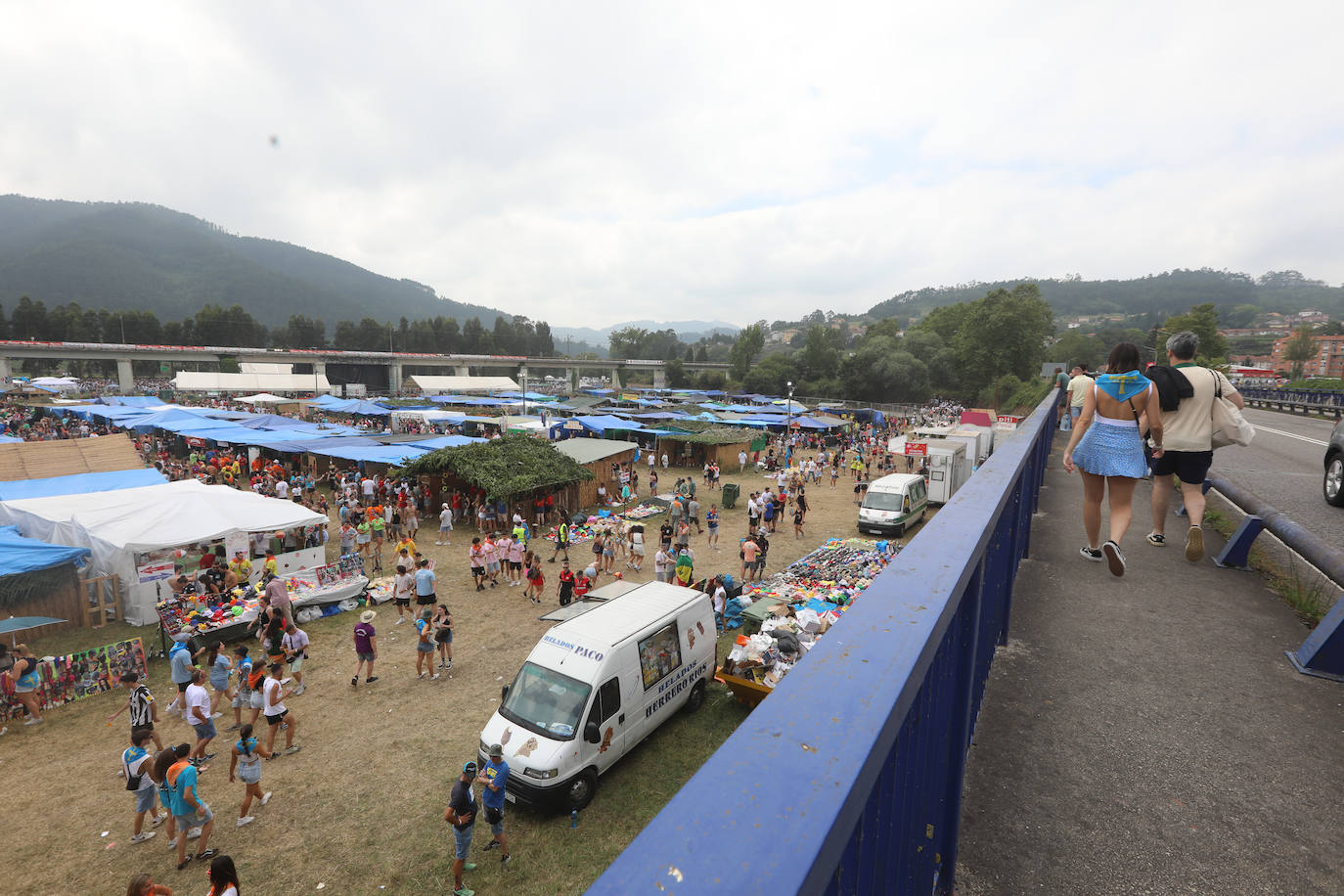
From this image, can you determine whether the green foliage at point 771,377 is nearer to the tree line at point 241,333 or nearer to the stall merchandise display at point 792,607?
the stall merchandise display at point 792,607

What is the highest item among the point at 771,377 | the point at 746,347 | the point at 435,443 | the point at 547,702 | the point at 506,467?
the point at 746,347

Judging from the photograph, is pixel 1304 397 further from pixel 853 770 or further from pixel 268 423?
pixel 268 423

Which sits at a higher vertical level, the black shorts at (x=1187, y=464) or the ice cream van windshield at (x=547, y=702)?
the black shorts at (x=1187, y=464)

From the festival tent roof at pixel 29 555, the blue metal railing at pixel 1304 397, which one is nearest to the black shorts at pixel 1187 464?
the festival tent roof at pixel 29 555

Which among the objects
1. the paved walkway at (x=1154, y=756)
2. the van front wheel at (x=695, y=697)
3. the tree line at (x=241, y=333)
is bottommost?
the van front wheel at (x=695, y=697)

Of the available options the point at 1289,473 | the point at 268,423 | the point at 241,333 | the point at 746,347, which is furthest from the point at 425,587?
the point at 241,333

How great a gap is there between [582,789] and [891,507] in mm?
15394

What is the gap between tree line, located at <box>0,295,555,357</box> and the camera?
307 ft

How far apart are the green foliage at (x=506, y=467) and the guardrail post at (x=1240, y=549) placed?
58.8ft

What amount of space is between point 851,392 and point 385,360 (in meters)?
73.2

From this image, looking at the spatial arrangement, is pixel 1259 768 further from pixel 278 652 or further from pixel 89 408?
pixel 89 408

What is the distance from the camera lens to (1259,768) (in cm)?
216

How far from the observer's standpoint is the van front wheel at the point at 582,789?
751cm

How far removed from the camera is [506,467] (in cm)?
2064
